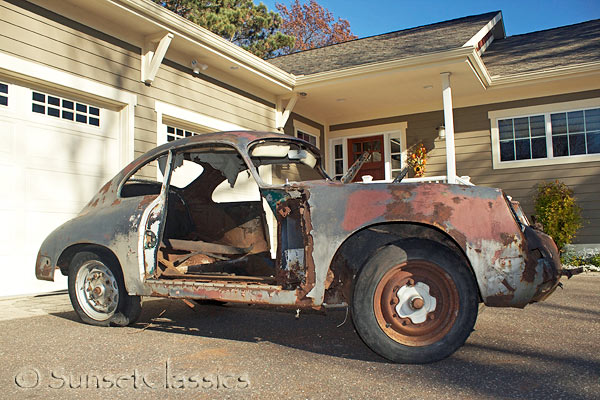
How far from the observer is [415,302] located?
10.3 ft

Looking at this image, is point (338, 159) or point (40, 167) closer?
point (40, 167)

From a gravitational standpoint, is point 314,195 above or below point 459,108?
below

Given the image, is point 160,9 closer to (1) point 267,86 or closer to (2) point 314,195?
(1) point 267,86

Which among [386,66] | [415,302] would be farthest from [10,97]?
[386,66]

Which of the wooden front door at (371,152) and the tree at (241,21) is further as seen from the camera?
the tree at (241,21)

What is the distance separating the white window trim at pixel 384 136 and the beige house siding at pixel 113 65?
3626 millimetres

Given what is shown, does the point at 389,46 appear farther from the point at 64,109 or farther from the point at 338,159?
the point at 64,109

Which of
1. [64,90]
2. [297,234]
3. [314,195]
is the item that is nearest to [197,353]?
[297,234]

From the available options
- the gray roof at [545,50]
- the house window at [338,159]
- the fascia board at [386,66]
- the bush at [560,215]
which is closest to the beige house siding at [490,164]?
the bush at [560,215]

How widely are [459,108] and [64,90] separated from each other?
8.77 metres

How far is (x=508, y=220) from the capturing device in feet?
10.3

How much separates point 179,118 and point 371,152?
19.4 feet

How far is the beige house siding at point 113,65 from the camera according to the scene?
6.32 meters

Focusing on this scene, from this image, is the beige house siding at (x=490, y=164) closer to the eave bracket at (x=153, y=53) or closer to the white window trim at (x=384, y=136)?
the white window trim at (x=384, y=136)
